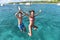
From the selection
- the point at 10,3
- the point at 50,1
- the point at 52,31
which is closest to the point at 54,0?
the point at 50,1

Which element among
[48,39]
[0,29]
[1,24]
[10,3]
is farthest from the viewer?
[10,3]

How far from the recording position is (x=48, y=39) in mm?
16516

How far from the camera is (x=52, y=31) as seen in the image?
1817cm

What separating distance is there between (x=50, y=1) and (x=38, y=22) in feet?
72.9

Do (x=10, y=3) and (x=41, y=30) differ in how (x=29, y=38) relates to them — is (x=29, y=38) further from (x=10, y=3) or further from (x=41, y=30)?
(x=10, y=3)

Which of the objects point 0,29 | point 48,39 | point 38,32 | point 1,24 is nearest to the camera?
point 48,39

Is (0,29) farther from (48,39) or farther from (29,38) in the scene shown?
(48,39)

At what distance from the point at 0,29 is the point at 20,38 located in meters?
3.29

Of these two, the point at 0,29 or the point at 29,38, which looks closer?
the point at 29,38

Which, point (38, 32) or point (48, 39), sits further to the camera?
point (38, 32)

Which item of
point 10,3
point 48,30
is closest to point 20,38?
point 48,30

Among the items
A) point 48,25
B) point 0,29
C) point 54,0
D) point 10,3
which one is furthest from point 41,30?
point 54,0

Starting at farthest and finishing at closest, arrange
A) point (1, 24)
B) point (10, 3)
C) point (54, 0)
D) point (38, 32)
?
1. point (54, 0)
2. point (10, 3)
3. point (1, 24)
4. point (38, 32)

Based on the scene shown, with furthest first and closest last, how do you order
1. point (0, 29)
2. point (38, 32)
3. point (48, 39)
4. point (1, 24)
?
point (1, 24)
point (0, 29)
point (38, 32)
point (48, 39)
